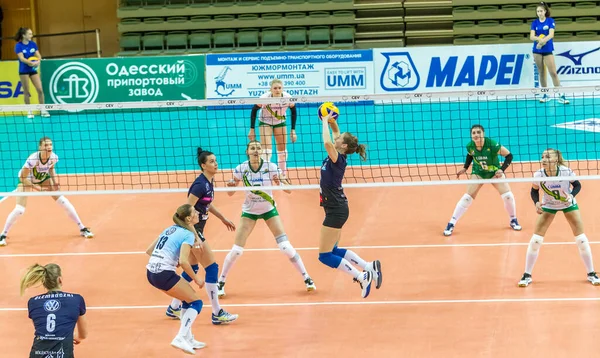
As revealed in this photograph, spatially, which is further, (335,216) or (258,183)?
(258,183)

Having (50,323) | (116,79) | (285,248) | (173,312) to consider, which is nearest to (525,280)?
(285,248)

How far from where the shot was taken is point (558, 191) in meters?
10.9

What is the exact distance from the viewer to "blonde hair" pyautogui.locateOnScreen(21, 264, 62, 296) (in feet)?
26.8

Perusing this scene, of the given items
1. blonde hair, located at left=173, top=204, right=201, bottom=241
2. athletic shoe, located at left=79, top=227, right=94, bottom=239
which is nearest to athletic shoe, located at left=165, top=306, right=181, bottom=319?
blonde hair, located at left=173, top=204, right=201, bottom=241

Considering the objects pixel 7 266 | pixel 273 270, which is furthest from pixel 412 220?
pixel 7 266

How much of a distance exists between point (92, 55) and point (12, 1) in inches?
148

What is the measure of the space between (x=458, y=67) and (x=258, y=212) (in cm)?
1371

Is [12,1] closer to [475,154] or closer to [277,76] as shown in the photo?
[277,76]

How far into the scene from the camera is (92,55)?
3184cm

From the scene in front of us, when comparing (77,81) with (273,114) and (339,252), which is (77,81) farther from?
(339,252)

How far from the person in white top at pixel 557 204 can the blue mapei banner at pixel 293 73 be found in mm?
12913

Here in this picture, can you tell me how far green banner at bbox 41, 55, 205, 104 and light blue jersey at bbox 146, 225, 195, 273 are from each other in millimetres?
15381

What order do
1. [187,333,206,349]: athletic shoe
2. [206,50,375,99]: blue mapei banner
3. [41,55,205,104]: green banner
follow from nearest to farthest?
[187,333,206,349]: athletic shoe < [206,50,375,99]: blue mapei banner < [41,55,205,104]: green banner

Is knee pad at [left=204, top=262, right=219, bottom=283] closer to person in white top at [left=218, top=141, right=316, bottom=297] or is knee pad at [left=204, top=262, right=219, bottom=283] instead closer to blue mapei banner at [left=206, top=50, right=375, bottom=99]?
person in white top at [left=218, top=141, right=316, bottom=297]
